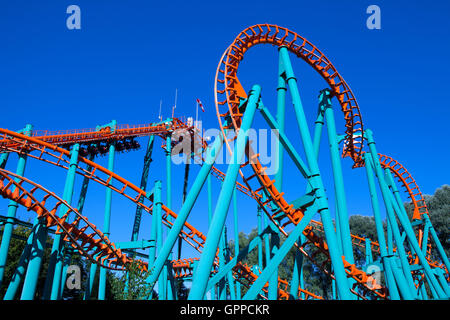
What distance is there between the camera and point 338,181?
10.1 meters

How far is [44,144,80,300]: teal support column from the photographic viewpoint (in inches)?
443

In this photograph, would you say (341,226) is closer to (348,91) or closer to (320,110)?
(320,110)

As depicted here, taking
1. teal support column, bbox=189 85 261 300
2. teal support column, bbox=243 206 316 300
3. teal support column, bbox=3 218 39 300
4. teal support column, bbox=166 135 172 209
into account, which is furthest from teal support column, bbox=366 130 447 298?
teal support column, bbox=3 218 39 300

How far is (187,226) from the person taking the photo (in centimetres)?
1559

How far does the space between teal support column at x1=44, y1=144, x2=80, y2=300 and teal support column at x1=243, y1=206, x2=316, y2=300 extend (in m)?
7.09

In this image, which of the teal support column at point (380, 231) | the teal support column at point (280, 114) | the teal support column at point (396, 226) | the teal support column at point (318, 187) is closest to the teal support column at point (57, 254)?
the teal support column at point (280, 114)

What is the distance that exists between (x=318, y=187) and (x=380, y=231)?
4626 mm

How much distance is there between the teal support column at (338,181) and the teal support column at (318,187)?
5.63ft

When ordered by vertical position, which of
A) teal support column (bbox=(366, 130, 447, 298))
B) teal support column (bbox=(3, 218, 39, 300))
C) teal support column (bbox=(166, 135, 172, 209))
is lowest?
teal support column (bbox=(3, 218, 39, 300))

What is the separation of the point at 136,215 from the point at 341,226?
11.1m

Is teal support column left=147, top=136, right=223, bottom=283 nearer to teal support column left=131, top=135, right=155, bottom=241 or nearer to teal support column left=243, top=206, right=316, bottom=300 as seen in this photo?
teal support column left=243, top=206, right=316, bottom=300

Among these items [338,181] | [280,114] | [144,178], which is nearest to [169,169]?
[144,178]

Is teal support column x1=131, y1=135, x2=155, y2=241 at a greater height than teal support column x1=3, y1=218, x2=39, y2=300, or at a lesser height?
greater
